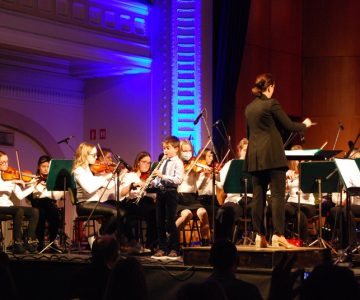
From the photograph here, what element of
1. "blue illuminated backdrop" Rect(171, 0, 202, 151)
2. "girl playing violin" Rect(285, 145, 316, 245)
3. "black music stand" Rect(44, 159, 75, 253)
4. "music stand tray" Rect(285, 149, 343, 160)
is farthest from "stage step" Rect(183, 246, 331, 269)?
"blue illuminated backdrop" Rect(171, 0, 202, 151)

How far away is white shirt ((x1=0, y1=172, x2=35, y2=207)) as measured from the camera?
8.45m

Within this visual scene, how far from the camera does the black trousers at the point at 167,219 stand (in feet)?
24.9

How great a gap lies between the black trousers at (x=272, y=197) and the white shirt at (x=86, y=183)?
2.23 meters

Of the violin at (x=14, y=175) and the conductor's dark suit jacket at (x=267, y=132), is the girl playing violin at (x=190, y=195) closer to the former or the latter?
the violin at (x=14, y=175)

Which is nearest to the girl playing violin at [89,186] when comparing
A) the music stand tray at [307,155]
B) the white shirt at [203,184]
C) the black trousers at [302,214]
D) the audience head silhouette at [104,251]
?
the white shirt at [203,184]

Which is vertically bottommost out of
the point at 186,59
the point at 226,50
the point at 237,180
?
the point at 237,180

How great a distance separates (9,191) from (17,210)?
0.28 m

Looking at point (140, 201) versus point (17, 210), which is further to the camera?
point (140, 201)

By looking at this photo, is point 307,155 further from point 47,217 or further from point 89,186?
point 47,217

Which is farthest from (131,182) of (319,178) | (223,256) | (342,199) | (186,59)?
(223,256)

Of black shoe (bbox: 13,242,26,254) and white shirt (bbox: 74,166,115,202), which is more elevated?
white shirt (bbox: 74,166,115,202)

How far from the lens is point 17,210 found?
8.36 metres

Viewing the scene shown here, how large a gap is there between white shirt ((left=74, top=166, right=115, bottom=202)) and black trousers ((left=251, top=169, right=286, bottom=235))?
7.33 feet

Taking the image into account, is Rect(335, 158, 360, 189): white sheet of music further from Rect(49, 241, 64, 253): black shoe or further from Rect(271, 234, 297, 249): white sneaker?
Rect(49, 241, 64, 253): black shoe
